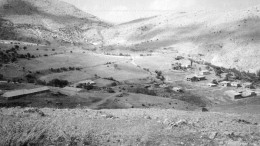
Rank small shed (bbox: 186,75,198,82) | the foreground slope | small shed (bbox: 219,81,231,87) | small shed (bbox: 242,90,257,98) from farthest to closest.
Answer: small shed (bbox: 186,75,198,82), small shed (bbox: 219,81,231,87), small shed (bbox: 242,90,257,98), the foreground slope

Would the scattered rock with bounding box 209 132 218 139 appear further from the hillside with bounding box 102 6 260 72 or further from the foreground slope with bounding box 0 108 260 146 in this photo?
the hillside with bounding box 102 6 260 72

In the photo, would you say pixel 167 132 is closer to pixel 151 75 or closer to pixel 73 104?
pixel 73 104

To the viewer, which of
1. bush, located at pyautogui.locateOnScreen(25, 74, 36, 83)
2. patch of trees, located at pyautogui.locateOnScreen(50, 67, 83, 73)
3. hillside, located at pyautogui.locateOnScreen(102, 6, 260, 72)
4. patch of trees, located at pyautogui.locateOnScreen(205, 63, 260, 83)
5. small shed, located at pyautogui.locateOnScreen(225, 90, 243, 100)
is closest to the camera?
small shed, located at pyautogui.locateOnScreen(225, 90, 243, 100)

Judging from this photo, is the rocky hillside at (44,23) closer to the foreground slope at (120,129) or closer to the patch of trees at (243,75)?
the patch of trees at (243,75)

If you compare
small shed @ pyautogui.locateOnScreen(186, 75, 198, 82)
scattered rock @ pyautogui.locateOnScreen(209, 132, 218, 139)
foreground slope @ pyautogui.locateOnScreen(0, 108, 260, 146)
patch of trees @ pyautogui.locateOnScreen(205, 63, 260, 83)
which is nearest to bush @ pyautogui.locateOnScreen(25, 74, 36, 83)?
small shed @ pyautogui.locateOnScreen(186, 75, 198, 82)

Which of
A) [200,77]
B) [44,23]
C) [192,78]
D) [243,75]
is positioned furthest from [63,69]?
[44,23]

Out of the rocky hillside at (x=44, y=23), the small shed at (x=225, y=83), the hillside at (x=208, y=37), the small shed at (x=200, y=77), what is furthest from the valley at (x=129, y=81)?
the rocky hillside at (x=44, y=23)

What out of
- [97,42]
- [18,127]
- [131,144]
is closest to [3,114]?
[18,127]
